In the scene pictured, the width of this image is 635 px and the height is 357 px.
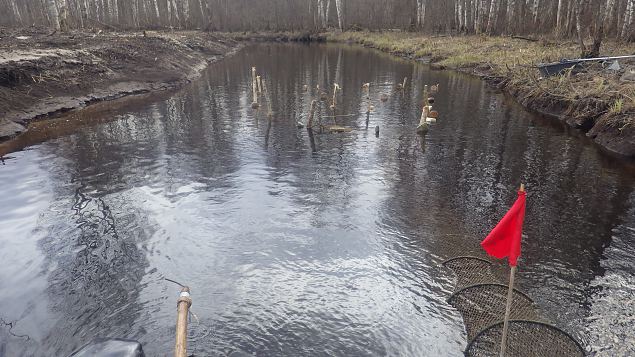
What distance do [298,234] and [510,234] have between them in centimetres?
574

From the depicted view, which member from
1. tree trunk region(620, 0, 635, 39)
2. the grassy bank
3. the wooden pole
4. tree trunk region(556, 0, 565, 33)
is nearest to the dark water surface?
the grassy bank

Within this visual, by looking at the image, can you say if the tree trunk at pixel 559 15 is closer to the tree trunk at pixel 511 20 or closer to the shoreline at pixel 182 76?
the shoreline at pixel 182 76

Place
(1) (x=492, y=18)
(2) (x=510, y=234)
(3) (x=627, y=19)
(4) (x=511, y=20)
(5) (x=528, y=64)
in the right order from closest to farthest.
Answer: (2) (x=510, y=234), (5) (x=528, y=64), (3) (x=627, y=19), (4) (x=511, y=20), (1) (x=492, y=18)

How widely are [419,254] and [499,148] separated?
896cm

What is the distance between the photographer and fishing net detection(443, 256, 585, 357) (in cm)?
662

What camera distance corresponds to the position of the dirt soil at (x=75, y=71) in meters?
20.6

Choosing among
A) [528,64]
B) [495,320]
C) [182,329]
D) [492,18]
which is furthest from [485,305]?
[492,18]

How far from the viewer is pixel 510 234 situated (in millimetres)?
5449

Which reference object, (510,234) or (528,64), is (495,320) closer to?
(510,234)

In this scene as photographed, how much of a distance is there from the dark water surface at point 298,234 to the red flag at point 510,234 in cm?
216

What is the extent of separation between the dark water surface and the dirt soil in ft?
12.4

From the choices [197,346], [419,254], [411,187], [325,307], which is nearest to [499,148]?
[411,187]

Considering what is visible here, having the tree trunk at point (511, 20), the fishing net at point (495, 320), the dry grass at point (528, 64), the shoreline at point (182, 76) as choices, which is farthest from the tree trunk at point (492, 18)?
the fishing net at point (495, 320)

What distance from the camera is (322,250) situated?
9750mm
